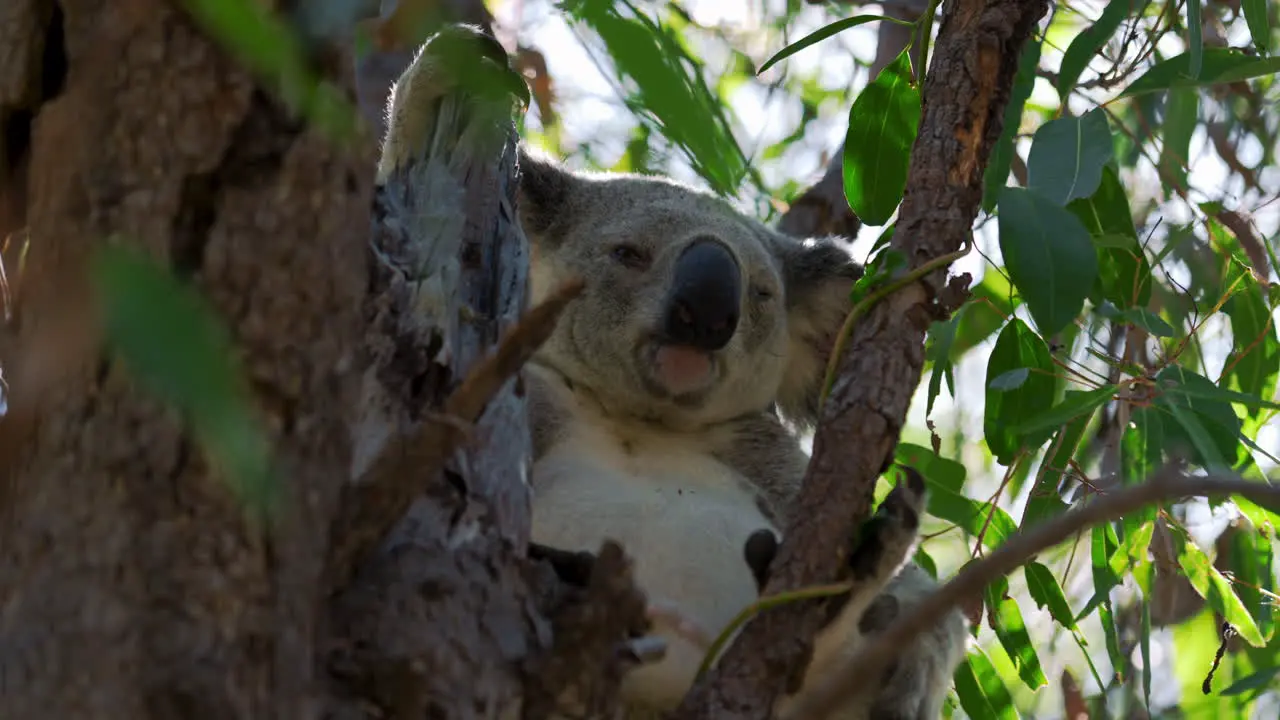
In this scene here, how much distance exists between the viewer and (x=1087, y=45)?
8.21ft

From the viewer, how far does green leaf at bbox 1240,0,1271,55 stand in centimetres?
239

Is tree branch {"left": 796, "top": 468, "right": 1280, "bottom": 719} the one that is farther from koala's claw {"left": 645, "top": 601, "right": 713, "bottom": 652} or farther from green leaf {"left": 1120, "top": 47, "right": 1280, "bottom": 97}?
green leaf {"left": 1120, "top": 47, "right": 1280, "bottom": 97}

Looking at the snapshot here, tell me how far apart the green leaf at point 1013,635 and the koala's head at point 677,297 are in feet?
1.94

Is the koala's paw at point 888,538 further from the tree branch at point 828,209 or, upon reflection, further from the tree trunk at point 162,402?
the tree branch at point 828,209

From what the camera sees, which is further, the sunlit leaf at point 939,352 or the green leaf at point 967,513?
the green leaf at point 967,513

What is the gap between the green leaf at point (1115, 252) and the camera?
2.71m

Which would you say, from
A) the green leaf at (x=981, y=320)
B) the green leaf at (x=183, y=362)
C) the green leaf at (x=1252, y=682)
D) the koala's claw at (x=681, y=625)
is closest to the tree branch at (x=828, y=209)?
the green leaf at (x=981, y=320)

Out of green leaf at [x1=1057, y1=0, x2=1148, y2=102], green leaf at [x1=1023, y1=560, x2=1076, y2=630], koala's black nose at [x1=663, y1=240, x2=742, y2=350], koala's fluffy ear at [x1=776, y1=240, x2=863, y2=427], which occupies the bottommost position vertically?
green leaf at [x1=1023, y1=560, x2=1076, y2=630]

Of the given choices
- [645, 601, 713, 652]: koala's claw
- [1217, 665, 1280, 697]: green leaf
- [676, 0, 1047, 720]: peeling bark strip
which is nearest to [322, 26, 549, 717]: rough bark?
[676, 0, 1047, 720]: peeling bark strip

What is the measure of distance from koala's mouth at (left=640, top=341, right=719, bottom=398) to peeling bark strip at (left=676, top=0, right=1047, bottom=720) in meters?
0.80

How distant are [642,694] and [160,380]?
1.49 meters

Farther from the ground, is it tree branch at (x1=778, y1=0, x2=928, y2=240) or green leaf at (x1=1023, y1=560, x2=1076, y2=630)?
tree branch at (x1=778, y1=0, x2=928, y2=240)

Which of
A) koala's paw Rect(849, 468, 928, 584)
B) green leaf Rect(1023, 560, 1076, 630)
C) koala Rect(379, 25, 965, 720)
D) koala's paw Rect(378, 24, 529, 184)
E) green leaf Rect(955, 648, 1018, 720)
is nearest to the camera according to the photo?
koala's paw Rect(378, 24, 529, 184)

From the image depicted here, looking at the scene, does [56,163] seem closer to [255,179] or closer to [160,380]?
[255,179]
